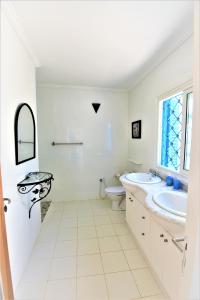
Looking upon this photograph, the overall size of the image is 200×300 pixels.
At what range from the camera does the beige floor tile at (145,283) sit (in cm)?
149

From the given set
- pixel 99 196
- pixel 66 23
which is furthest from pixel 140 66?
pixel 99 196

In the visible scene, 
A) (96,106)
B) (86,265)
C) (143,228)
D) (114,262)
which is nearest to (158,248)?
(143,228)

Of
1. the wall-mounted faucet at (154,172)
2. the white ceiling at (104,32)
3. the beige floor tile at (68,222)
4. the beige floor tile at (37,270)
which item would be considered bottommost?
the beige floor tile at (37,270)

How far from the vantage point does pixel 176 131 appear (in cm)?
212

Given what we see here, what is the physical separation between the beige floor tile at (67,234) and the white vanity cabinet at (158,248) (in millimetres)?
885

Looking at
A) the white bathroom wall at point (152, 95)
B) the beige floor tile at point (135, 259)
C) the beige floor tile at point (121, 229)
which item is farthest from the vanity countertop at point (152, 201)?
the beige floor tile at point (121, 229)

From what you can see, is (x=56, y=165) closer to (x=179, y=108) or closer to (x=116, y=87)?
(x=116, y=87)

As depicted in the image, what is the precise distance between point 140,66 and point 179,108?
0.92 metres

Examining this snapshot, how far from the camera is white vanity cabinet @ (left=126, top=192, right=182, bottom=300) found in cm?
126

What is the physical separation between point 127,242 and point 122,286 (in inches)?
25.9

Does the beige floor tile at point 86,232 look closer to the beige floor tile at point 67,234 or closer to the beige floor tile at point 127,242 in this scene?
the beige floor tile at point 67,234

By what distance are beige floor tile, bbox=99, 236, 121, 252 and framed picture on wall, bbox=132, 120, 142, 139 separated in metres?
1.77

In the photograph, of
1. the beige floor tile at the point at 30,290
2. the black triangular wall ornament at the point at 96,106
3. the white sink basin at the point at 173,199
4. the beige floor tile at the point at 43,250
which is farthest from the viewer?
the black triangular wall ornament at the point at 96,106

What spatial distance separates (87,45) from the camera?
1896 millimetres
